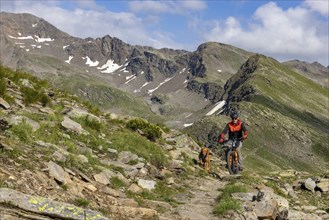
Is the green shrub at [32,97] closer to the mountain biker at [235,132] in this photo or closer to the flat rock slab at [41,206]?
the mountain biker at [235,132]

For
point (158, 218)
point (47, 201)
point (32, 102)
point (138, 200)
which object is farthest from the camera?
point (32, 102)

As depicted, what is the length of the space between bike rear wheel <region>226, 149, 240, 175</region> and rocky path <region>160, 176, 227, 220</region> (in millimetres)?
1177

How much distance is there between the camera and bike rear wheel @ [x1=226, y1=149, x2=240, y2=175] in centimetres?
2245

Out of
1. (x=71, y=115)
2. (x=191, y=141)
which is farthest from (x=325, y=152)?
(x=71, y=115)

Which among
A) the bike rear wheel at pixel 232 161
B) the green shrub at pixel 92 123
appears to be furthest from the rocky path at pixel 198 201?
the green shrub at pixel 92 123

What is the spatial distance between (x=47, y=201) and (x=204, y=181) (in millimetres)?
13006

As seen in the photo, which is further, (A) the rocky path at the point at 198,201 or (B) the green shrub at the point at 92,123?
(B) the green shrub at the point at 92,123

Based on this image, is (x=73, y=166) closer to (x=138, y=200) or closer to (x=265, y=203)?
(x=138, y=200)

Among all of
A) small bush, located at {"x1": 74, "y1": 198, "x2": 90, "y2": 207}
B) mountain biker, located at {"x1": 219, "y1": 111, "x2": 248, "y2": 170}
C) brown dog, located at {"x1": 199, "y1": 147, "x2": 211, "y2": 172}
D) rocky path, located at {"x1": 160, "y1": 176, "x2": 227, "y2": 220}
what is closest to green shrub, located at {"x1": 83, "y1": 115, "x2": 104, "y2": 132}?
rocky path, located at {"x1": 160, "y1": 176, "x2": 227, "y2": 220}

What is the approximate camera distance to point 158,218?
39.0ft

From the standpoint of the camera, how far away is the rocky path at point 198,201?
43.0ft

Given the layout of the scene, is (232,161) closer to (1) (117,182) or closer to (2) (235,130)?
(2) (235,130)

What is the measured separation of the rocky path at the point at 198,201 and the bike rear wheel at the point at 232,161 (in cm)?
118

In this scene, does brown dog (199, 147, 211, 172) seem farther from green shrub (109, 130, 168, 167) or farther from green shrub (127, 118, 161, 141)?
green shrub (109, 130, 168, 167)
